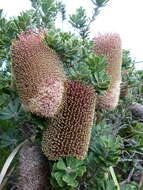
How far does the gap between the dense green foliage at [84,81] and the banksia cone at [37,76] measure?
3cm

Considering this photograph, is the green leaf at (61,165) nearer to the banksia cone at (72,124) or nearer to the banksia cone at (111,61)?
the banksia cone at (72,124)

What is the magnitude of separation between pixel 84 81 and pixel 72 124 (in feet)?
0.28

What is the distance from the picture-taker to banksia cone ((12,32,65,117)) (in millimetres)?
694

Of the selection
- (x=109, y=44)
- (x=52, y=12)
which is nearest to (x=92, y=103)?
(x=109, y=44)

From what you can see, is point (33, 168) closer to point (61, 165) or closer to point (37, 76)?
point (61, 165)

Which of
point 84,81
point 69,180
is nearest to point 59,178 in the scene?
point 69,180

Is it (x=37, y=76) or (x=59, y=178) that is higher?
(x=37, y=76)

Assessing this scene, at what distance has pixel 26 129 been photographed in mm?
841

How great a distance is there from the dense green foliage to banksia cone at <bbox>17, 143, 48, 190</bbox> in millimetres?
19

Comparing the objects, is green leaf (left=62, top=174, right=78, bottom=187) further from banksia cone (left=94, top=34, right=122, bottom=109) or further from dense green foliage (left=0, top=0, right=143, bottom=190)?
banksia cone (left=94, top=34, right=122, bottom=109)

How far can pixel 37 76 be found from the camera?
2.29 ft

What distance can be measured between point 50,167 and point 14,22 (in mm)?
315

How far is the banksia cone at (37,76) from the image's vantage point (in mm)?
694

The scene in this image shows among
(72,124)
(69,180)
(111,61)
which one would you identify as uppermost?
(111,61)
